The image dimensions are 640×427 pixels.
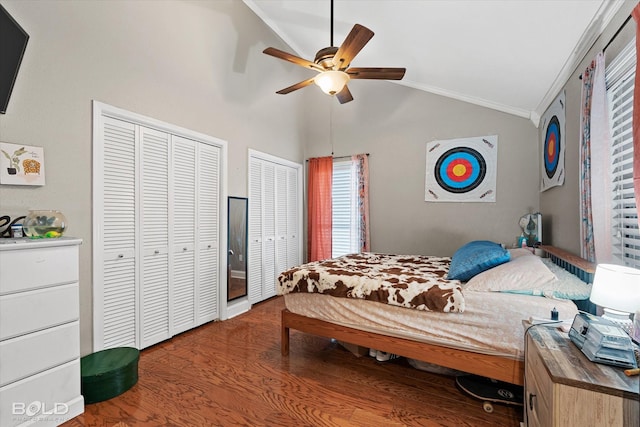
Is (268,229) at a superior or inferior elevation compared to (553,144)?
inferior

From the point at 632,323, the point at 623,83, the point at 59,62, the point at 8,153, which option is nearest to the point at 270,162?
the point at 59,62

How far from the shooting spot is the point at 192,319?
3070mm

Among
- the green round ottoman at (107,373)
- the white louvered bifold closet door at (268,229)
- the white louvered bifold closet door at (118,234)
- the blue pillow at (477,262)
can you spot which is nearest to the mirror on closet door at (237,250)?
the white louvered bifold closet door at (268,229)

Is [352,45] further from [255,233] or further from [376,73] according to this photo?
[255,233]

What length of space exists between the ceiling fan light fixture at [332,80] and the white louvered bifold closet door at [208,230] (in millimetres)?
1543

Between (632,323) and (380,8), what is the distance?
2716mm

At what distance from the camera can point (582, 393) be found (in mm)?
981

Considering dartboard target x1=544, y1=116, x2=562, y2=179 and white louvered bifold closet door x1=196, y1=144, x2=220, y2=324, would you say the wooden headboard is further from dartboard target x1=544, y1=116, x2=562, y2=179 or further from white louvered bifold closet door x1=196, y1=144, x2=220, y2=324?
white louvered bifold closet door x1=196, y1=144, x2=220, y2=324

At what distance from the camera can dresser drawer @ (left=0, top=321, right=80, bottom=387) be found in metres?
1.52

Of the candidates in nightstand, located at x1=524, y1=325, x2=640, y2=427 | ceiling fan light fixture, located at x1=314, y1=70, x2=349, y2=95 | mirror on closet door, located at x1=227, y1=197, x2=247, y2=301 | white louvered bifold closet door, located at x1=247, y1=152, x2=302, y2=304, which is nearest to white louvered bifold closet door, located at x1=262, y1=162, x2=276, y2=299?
white louvered bifold closet door, located at x1=247, y1=152, x2=302, y2=304

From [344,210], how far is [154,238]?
2.74 m

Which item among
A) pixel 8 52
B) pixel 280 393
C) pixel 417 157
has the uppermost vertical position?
pixel 8 52

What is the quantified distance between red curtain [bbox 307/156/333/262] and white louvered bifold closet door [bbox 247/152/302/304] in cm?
22

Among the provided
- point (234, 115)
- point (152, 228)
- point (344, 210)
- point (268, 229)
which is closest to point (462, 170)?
point (344, 210)
